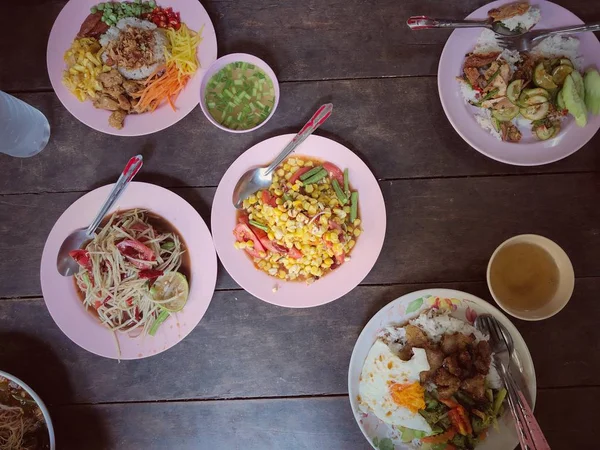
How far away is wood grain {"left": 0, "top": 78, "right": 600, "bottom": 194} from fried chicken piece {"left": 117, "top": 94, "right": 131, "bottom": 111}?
192 millimetres

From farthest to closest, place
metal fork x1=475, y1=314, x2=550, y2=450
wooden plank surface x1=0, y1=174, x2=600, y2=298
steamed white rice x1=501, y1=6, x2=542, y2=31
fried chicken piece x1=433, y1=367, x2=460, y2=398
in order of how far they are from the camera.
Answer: wooden plank surface x1=0, y1=174, x2=600, y2=298 → steamed white rice x1=501, y1=6, x2=542, y2=31 → fried chicken piece x1=433, y1=367, x2=460, y2=398 → metal fork x1=475, y1=314, x2=550, y2=450

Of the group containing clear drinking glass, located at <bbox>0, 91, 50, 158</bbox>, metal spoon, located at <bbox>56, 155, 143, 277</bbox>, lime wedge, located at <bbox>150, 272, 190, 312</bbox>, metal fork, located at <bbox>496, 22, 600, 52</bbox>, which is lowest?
lime wedge, located at <bbox>150, 272, 190, 312</bbox>

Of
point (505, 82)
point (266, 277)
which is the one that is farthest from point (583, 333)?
point (266, 277)

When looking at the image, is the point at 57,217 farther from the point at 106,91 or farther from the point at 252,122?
the point at 252,122

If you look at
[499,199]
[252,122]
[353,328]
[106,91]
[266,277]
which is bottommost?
[353,328]

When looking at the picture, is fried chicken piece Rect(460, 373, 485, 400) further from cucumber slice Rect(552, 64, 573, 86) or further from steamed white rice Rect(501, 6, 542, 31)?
steamed white rice Rect(501, 6, 542, 31)

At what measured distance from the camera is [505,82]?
2189 mm

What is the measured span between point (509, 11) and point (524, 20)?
0.31ft

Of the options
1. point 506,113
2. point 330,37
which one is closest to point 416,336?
point 506,113

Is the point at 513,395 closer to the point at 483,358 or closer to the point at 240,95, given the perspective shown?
the point at 483,358

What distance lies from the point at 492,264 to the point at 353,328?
72 cm

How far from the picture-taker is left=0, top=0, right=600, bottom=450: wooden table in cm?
236

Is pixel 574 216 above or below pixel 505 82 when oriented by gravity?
below

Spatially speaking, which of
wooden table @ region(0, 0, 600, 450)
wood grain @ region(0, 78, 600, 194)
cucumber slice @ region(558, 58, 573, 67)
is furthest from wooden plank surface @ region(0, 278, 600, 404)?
cucumber slice @ region(558, 58, 573, 67)
